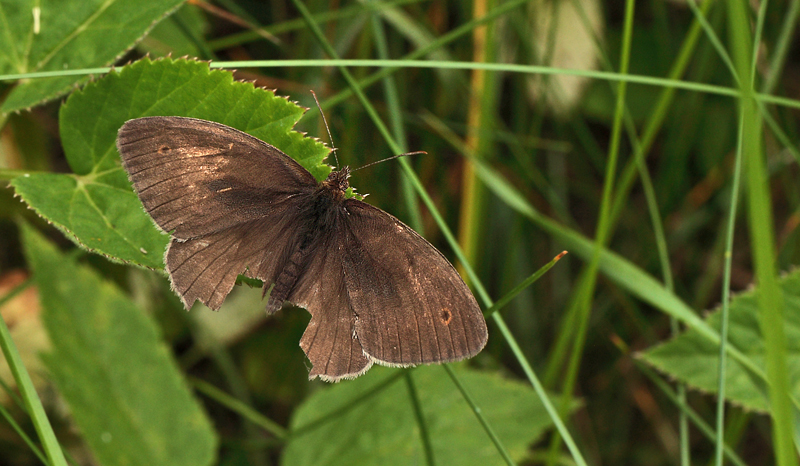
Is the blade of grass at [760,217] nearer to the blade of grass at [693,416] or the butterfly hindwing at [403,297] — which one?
the butterfly hindwing at [403,297]

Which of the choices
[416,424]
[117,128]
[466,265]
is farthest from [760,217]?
[416,424]

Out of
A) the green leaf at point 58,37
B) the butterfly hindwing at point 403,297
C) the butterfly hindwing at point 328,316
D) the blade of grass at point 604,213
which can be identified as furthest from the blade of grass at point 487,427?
the green leaf at point 58,37

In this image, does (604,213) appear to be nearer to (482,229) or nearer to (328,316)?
(328,316)

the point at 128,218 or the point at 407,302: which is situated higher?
the point at 128,218

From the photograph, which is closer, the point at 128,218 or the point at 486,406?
the point at 128,218

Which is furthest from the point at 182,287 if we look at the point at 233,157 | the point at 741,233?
the point at 741,233

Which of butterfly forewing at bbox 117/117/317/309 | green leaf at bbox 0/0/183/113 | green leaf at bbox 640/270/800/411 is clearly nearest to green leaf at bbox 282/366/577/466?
green leaf at bbox 640/270/800/411

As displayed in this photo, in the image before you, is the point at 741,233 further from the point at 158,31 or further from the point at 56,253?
the point at 56,253
